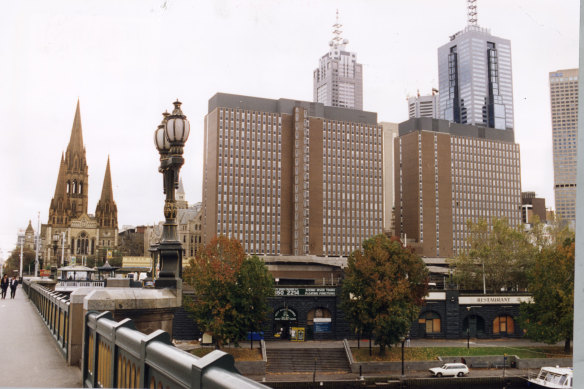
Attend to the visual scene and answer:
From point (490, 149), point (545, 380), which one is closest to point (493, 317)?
point (545, 380)

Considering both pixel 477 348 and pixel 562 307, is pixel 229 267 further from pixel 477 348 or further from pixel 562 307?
pixel 562 307

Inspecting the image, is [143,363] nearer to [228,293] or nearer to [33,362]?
[33,362]

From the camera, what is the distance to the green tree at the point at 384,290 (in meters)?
54.2

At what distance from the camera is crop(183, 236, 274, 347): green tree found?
168ft

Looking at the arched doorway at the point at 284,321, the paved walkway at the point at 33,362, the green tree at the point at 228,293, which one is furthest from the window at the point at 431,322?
the paved walkway at the point at 33,362

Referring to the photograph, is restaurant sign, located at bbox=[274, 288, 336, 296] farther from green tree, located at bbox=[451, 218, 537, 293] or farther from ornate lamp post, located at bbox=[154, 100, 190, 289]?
ornate lamp post, located at bbox=[154, 100, 190, 289]

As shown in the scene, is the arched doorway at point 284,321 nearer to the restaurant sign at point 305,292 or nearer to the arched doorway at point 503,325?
the restaurant sign at point 305,292

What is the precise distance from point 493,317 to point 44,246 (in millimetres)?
173040

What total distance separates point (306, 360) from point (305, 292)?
10.8m

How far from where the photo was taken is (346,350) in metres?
57.1

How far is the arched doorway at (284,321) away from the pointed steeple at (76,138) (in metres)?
142

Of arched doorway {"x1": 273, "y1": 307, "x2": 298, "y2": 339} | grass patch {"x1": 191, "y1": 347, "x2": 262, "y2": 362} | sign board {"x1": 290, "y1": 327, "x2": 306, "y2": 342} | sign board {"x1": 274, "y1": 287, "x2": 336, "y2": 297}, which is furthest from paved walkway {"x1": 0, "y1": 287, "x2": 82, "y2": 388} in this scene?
sign board {"x1": 274, "y1": 287, "x2": 336, "y2": 297}

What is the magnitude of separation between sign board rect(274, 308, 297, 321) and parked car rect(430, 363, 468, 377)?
56.2ft

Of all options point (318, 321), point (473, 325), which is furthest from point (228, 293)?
point (473, 325)
